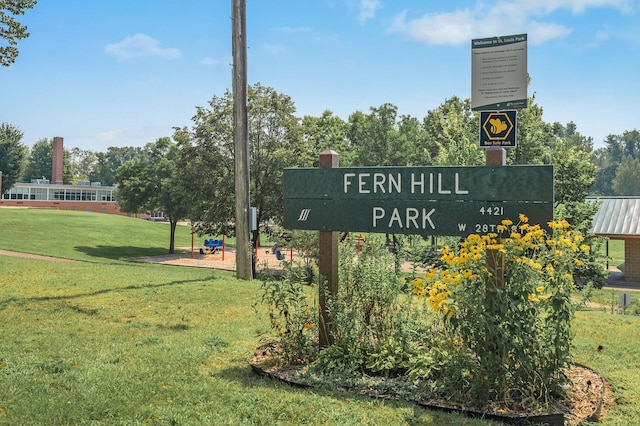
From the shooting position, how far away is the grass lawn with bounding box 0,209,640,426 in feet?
13.4

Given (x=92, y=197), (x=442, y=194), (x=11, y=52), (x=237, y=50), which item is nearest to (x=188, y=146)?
(x=237, y=50)

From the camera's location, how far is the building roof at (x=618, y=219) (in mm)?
24125

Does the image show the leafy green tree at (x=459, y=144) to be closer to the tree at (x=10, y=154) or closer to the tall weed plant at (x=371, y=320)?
the tall weed plant at (x=371, y=320)

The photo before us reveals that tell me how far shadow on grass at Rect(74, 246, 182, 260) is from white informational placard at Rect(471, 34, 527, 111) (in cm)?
2284

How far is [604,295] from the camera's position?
58.9ft

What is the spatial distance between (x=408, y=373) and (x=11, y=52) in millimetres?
9211

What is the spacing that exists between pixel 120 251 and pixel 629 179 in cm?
9761

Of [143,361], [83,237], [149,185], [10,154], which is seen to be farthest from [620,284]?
[10,154]

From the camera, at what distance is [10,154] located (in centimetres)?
5631

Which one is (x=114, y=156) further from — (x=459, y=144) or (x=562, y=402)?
(x=562, y=402)

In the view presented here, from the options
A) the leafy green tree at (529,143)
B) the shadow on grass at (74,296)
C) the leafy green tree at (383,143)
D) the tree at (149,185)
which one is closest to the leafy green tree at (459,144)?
the leafy green tree at (529,143)

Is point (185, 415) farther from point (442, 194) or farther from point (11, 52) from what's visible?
point (11, 52)

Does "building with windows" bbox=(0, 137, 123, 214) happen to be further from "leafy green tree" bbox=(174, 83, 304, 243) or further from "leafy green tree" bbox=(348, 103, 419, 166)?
"leafy green tree" bbox=(174, 83, 304, 243)

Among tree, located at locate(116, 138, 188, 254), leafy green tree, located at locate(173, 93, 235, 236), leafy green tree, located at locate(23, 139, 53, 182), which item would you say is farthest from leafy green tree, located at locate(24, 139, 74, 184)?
leafy green tree, located at locate(173, 93, 235, 236)
